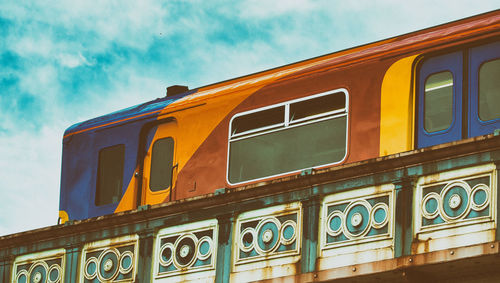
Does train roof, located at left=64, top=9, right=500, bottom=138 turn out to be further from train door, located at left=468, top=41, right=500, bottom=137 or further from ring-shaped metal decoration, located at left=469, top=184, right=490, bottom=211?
ring-shaped metal decoration, located at left=469, top=184, right=490, bottom=211

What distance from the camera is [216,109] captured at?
16.7 m

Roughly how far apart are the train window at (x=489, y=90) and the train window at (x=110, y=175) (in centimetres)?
622

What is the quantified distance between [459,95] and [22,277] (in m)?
7.50

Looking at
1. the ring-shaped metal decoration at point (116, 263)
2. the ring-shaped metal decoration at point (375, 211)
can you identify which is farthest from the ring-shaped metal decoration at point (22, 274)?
the ring-shaped metal decoration at point (375, 211)

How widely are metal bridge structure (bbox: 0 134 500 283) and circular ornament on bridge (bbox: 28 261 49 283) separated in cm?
12

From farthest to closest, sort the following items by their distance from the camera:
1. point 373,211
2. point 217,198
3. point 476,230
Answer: point 217,198
point 373,211
point 476,230

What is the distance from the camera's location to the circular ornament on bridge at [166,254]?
622 inches

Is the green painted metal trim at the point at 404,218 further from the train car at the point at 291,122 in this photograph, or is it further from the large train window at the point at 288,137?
the large train window at the point at 288,137

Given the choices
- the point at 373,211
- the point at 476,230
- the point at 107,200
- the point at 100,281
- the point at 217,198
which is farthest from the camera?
the point at 107,200

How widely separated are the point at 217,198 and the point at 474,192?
3.85m

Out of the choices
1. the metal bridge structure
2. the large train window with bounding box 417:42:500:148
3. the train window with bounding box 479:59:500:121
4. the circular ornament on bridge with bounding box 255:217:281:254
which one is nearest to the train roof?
the large train window with bounding box 417:42:500:148

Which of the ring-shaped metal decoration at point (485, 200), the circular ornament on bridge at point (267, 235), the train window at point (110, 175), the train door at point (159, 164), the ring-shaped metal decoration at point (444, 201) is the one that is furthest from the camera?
the train window at point (110, 175)

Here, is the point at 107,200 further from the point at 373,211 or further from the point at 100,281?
the point at 373,211

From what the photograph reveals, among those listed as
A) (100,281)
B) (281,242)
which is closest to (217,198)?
(281,242)
